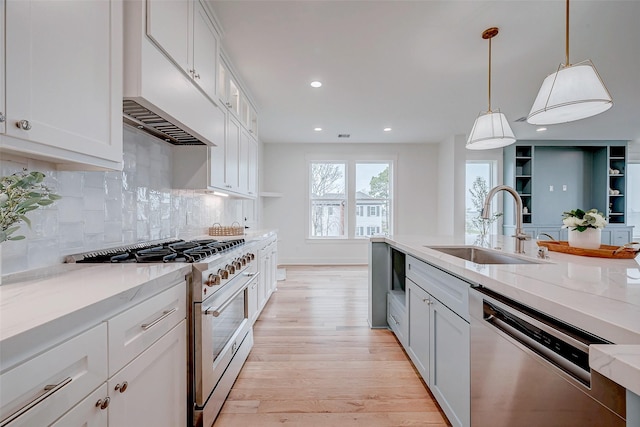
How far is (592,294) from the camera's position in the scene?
0.85 m

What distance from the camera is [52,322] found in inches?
26.0

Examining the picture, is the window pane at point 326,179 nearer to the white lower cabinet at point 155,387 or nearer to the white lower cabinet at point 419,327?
the white lower cabinet at point 419,327

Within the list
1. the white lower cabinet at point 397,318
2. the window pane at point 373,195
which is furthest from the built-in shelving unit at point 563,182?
→ the white lower cabinet at point 397,318

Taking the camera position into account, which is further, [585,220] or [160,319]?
[585,220]

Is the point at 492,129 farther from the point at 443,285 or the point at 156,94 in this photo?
the point at 156,94

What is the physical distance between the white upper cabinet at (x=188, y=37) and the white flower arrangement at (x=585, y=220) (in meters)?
2.44

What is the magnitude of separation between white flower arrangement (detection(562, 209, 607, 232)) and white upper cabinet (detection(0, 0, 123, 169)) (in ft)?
7.97

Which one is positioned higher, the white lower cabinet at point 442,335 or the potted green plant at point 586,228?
the potted green plant at point 586,228

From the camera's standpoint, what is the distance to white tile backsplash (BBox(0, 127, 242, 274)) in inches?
48.0

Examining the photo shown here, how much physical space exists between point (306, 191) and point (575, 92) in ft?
16.8

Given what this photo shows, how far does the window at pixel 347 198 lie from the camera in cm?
645

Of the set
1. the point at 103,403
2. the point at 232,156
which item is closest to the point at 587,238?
the point at 103,403

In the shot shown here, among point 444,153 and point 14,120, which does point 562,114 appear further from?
point 444,153

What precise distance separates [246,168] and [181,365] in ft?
8.39
